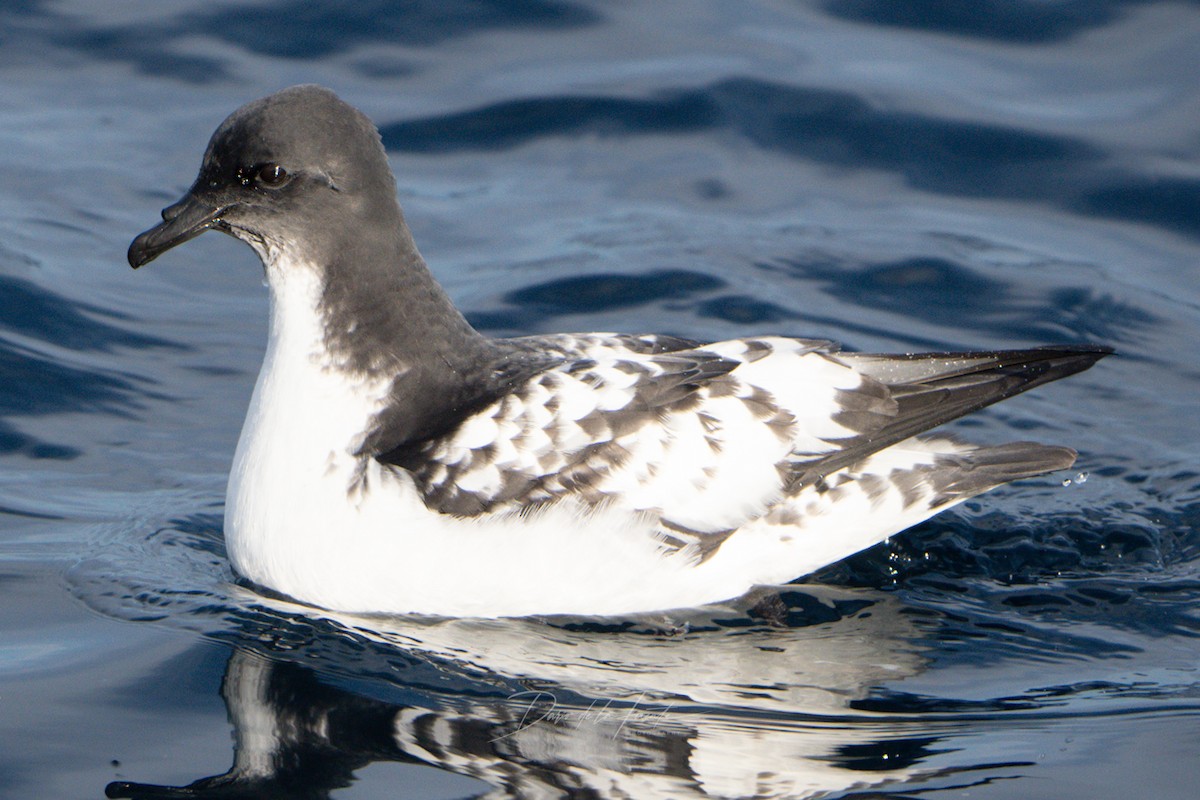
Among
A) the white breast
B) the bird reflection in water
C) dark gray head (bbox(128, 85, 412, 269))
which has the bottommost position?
the bird reflection in water

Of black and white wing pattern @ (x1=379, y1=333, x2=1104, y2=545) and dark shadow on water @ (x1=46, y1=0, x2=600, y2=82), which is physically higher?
dark shadow on water @ (x1=46, y1=0, x2=600, y2=82)

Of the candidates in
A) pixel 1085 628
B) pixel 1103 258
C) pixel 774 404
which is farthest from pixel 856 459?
pixel 1103 258

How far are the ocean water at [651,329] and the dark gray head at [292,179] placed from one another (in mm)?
1594

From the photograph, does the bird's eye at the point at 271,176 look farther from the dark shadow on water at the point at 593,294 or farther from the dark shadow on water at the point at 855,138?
the dark shadow on water at the point at 855,138

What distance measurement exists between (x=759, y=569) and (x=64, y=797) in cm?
294

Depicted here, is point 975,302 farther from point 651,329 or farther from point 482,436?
point 482,436

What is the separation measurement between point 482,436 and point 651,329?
12.3ft

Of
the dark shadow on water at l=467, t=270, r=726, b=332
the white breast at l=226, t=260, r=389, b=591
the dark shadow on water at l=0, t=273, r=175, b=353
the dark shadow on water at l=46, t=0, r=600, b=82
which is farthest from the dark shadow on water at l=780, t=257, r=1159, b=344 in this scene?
the white breast at l=226, t=260, r=389, b=591

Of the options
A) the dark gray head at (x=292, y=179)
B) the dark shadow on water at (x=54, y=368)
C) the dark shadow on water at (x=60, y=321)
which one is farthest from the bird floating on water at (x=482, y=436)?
the dark shadow on water at (x=60, y=321)

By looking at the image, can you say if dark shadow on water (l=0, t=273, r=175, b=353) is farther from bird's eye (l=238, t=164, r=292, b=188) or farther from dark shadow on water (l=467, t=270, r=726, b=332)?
bird's eye (l=238, t=164, r=292, b=188)

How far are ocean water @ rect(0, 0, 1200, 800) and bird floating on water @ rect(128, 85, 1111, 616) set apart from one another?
282mm

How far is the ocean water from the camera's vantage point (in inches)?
225

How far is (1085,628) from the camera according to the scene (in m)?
6.67

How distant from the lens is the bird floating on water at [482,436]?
6270 millimetres
